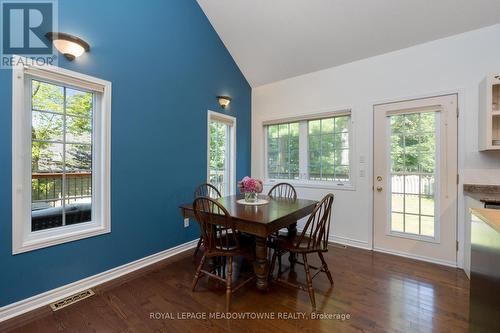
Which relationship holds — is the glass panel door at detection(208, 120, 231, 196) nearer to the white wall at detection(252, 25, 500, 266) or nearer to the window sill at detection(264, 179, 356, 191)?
the white wall at detection(252, 25, 500, 266)

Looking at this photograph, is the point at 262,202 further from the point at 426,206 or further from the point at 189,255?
the point at 426,206

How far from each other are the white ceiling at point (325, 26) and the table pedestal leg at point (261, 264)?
277cm

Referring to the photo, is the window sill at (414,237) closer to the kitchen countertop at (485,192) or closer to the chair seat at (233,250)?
the kitchen countertop at (485,192)

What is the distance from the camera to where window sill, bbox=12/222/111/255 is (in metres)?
1.81

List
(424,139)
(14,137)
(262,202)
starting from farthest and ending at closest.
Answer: (424,139) < (262,202) < (14,137)

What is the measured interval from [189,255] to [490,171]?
3552mm

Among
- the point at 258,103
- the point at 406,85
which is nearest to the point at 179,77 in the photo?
the point at 258,103

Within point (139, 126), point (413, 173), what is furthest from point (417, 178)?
point (139, 126)

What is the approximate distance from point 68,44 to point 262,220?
215 cm

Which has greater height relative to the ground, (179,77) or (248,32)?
(248,32)

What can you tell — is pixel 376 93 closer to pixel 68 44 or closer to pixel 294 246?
pixel 294 246

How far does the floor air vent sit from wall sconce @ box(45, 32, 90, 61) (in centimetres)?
208

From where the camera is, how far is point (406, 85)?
9.43ft

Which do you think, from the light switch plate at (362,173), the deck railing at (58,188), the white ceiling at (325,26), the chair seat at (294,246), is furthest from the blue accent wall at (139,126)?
the light switch plate at (362,173)
